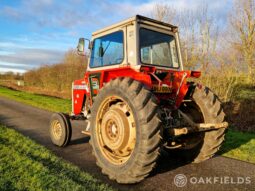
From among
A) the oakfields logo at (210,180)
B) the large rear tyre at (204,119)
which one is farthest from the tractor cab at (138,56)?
the oakfields logo at (210,180)

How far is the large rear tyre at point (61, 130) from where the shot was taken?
5.75 m

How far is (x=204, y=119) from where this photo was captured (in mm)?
4547

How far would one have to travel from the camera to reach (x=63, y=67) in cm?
2609

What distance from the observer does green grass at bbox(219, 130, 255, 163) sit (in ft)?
17.1

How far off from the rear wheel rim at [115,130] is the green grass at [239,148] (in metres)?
2.56

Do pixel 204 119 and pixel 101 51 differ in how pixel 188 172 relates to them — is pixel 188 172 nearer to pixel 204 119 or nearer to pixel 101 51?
pixel 204 119

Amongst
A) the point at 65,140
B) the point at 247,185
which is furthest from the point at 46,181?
the point at 247,185

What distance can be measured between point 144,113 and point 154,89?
0.95 metres

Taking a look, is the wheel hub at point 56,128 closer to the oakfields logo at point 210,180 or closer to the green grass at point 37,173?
the green grass at point 37,173

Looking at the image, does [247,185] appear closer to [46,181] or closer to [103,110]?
[103,110]

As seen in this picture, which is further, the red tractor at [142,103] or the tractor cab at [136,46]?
the tractor cab at [136,46]

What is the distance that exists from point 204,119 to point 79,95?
3032mm

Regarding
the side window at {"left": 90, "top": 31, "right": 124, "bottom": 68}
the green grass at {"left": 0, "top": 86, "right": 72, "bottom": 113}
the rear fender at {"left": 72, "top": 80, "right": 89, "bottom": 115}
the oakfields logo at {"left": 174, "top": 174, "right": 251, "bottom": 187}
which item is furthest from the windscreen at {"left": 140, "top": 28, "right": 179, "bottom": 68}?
the green grass at {"left": 0, "top": 86, "right": 72, "bottom": 113}

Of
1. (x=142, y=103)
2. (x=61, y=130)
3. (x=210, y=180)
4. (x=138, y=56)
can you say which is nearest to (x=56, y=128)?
(x=61, y=130)
